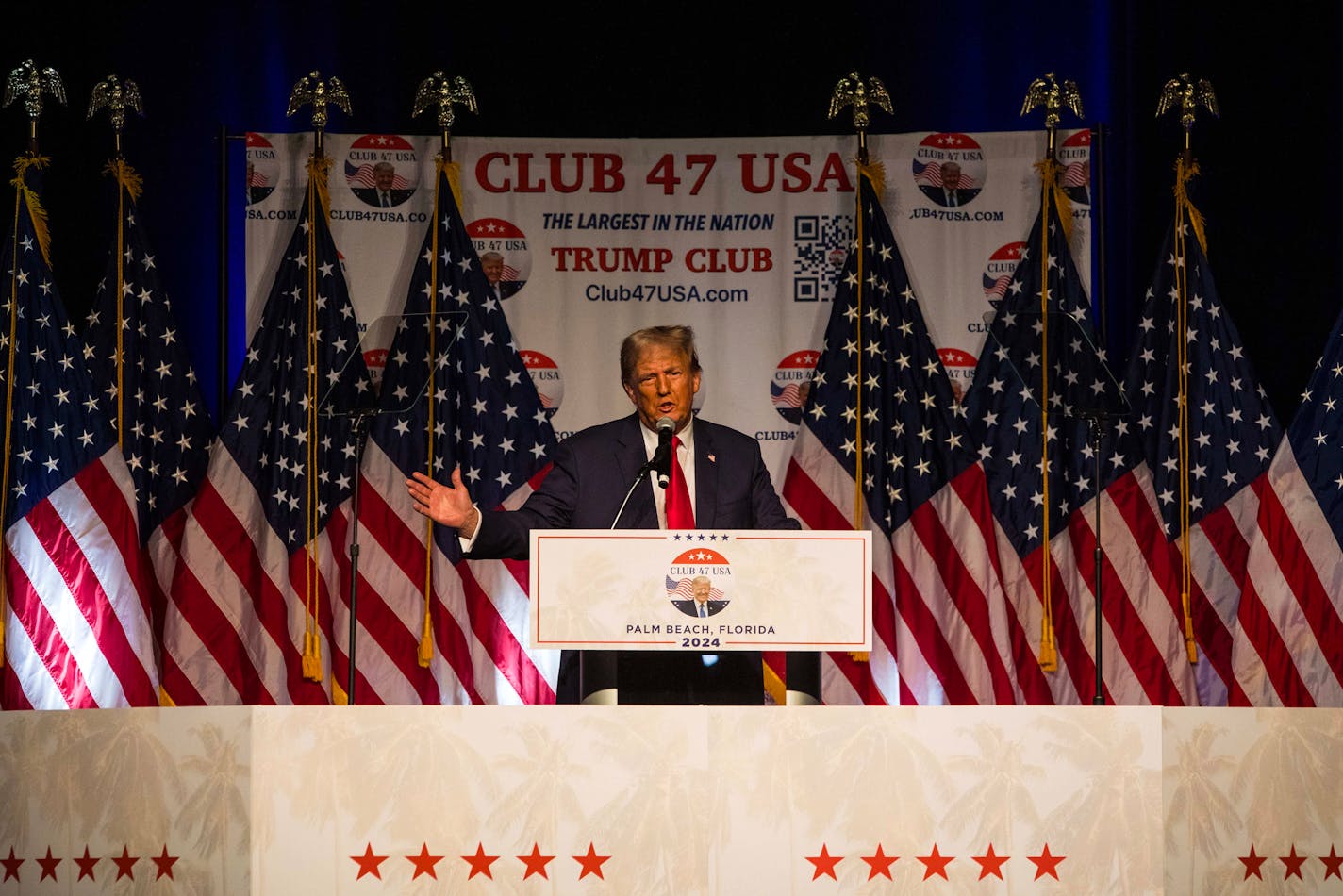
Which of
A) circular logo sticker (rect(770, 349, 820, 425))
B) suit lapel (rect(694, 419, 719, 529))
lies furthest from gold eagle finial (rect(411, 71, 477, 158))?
suit lapel (rect(694, 419, 719, 529))

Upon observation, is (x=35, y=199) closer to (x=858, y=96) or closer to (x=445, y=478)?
(x=445, y=478)

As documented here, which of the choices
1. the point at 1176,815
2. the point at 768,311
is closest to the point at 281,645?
the point at 768,311

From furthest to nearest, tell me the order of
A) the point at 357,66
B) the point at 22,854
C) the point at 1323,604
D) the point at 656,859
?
the point at 357,66, the point at 1323,604, the point at 22,854, the point at 656,859

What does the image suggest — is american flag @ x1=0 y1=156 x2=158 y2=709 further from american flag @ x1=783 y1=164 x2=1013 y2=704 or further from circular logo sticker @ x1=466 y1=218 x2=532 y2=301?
american flag @ x1=783 y1=164 x2=1013 y2=704

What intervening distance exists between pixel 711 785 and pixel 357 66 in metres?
4.97

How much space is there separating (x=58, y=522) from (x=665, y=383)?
2.98 m

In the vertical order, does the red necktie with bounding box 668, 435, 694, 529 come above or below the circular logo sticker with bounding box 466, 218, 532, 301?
below

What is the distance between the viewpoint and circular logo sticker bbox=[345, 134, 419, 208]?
7.25 meters

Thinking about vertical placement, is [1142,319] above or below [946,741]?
above

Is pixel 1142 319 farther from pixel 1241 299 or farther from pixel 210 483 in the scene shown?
pixel 210 483

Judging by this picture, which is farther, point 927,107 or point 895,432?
point 927,107

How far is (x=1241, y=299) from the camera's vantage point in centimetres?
704

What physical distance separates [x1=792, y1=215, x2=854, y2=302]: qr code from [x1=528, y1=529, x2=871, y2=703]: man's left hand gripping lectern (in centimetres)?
362

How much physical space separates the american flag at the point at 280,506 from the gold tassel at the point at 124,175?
2.30 feet
